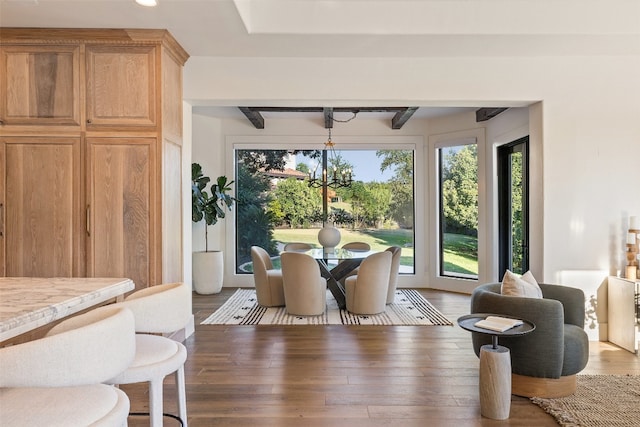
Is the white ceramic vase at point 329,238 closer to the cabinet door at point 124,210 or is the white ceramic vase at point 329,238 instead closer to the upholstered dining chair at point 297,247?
the upholstered dining chair at point 297,247

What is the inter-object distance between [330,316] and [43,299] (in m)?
3.60

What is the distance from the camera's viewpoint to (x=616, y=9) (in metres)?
3.48

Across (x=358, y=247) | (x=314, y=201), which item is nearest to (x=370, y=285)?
(x=358, y=247)

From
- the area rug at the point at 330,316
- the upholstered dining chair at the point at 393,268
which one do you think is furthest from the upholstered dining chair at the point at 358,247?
the area rug at the point at 330,316

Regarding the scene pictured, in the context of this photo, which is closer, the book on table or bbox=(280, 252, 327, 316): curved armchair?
the book on table

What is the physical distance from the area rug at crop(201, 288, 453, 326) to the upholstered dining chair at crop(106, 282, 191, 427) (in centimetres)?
271

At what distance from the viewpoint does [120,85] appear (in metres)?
3.44

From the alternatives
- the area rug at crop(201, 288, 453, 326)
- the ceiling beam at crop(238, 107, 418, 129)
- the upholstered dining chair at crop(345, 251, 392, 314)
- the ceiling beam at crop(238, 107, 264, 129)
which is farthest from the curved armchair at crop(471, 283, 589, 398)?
the ceiling beam at crop(238, 107, 264, 129)

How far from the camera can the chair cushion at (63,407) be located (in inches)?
44.9

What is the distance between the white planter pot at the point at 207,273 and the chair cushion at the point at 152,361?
14.7 ft

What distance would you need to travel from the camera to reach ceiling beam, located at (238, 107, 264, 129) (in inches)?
224

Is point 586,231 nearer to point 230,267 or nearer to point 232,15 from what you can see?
point 232,15

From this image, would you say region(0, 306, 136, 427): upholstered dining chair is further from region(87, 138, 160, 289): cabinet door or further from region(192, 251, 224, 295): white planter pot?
region(192, 251, 224, 295): white planter pot

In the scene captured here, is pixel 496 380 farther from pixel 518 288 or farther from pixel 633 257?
pixel 633 257
